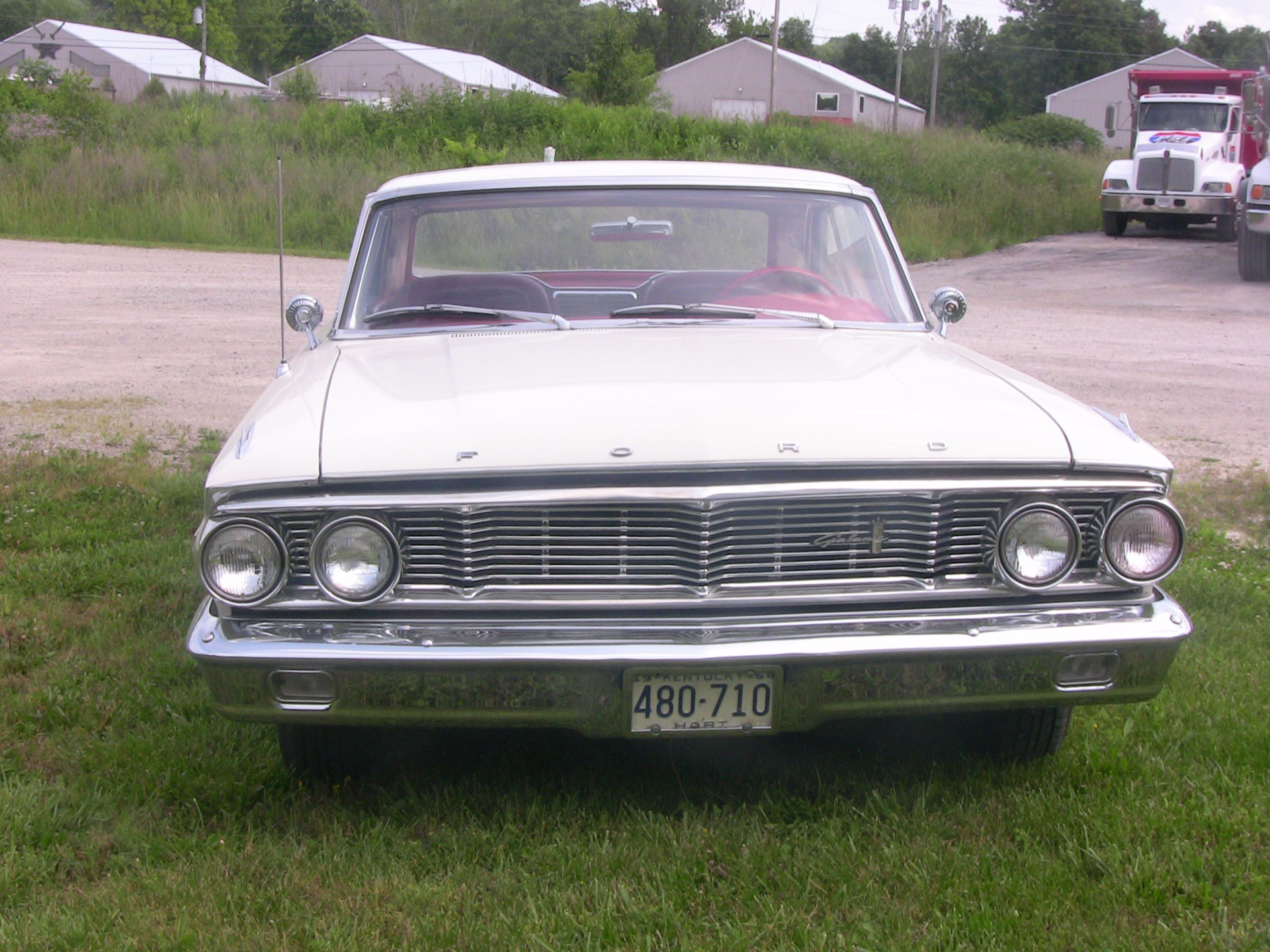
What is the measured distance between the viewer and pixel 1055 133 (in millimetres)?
39312

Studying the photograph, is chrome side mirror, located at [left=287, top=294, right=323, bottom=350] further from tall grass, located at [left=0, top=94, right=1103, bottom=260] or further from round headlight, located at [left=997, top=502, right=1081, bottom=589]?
tall grass, located at [left=0, top=94, right=1103, bottom=260]

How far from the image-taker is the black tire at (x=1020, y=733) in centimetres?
313

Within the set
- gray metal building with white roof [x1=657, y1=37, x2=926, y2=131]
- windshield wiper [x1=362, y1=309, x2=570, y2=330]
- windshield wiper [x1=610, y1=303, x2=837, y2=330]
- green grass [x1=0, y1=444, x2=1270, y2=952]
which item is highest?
gray metal building with white roof [x1=657, y1=37, x2=926, y2=131]

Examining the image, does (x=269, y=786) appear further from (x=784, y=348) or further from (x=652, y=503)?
(x=784, y=348)

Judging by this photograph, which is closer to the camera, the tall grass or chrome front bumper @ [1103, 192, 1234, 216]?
the tall grass

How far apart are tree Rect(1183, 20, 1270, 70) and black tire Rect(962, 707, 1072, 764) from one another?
7796 centimetres

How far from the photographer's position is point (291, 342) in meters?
10.2

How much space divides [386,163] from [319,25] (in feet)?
160

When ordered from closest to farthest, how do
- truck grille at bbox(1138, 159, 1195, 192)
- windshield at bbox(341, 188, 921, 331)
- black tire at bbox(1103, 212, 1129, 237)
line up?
windshield at bbox(341, 188, 921, 331)
truck grille at bbox(1138, 159, 1195, 192)
black tire at bbox(1103, 212, 1129, 237)

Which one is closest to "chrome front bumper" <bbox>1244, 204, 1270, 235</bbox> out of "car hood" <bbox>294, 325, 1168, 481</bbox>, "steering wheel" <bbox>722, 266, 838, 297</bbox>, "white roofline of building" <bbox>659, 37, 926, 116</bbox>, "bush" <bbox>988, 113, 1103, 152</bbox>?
"steering wheel" <bbox>722, 266, 838, 297</bbox>

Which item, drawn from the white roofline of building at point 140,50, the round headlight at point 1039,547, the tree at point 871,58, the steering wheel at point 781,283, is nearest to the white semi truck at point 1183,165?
the steering wheel at point 781,283

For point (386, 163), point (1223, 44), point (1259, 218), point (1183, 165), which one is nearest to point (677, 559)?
point (1259, 218)

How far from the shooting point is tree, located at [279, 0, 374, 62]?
211ft

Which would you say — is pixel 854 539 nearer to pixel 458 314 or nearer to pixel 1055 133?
pixel 458 314
